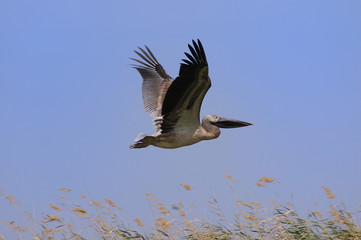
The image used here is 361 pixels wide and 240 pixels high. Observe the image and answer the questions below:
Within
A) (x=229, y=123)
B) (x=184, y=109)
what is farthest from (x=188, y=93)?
(x=229, y=123)

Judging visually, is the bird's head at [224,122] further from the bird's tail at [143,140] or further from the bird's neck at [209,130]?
the bird's tail at [143,140]

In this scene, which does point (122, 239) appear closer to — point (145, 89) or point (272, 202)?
point (272, 202)

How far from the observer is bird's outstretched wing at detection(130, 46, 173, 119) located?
8352 mm

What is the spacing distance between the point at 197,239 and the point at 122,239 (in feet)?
2.78

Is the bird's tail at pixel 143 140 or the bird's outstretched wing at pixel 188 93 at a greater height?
the bird's outstretched wing at pixel 188 93

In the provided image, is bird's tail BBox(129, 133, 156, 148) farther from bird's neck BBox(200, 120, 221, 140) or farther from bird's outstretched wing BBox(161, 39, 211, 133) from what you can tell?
bird's neck BBox(200, 120, 221, 140)

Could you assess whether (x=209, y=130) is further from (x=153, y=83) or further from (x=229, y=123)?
(x=153, y=83)

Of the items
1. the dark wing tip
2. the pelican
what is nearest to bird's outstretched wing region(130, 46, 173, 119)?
the pelican

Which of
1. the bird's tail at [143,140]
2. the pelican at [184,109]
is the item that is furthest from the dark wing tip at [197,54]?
the bird's tail at [143,140]

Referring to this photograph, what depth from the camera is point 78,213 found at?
5.42 meters

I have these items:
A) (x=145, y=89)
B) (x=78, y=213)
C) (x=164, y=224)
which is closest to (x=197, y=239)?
(x=164, y=224)

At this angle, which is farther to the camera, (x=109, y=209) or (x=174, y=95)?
(x=174, y=95)

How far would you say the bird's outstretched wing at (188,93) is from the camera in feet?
19.1

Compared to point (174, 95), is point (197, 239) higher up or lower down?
lower down
